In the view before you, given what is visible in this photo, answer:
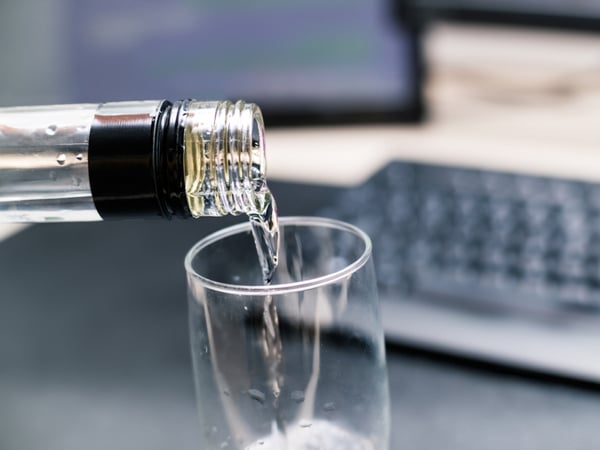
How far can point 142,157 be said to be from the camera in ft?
0.83

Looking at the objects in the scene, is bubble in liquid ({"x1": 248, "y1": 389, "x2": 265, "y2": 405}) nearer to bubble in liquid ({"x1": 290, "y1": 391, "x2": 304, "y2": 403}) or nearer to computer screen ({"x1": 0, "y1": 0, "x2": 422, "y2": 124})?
bubble in liquid ({"x1": 290, "y1": 391, "x2": 304, "y2": 403})

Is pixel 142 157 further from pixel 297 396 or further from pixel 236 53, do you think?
pixel 236 53

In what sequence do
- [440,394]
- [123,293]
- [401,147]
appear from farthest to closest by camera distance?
[401,147], [123,293], [440,394]

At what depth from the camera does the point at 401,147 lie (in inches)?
26.8

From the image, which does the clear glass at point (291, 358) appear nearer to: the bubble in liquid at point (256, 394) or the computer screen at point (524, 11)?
the bubble in liquid at point (256, 394)

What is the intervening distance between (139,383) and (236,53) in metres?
0.42

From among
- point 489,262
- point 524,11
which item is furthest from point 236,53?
point 489,262

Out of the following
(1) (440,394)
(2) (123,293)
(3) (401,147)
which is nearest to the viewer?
(1) (440,394)

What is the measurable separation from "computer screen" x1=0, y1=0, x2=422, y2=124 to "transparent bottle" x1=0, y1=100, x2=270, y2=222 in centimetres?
46

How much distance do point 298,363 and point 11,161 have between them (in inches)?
4.7

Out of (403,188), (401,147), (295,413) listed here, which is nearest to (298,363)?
(295,413)

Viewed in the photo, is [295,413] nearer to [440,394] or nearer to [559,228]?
[440,394]

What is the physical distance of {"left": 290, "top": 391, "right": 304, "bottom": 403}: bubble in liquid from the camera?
0.29 m

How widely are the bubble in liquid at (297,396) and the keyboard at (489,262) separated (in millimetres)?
115
